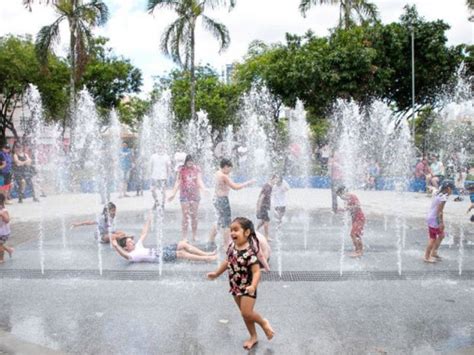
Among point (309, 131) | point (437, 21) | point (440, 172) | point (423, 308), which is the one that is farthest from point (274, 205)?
point (309, 131)

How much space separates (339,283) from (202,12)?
18.6m

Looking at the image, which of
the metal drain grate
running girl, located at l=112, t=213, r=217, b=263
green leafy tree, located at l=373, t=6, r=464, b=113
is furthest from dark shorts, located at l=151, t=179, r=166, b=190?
green leafy tree, located at l=373, t=6, r=464, b=113

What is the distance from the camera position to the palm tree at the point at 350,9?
2344cm

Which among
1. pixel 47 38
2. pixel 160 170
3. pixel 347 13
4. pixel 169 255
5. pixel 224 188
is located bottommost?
pixel 169 255

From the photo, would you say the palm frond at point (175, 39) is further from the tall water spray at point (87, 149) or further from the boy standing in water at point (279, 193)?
the boy standing in water at point (279, 193)

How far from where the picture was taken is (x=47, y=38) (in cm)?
2114

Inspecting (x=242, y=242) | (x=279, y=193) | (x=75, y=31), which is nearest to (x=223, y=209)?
Answer: (x=279, y=193)

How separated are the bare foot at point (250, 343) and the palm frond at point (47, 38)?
1994 cm

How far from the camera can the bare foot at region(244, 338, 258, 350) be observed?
414 cm

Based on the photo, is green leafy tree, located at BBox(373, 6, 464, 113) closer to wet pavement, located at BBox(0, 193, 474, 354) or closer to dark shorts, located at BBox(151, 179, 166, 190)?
dark shorts, located at BBox(151, 179, 166, 190)

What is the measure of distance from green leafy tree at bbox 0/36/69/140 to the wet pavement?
75.9 feet

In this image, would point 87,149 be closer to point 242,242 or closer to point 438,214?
point 438,214

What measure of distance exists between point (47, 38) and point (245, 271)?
65.4 ft

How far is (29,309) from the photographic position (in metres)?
5.23
